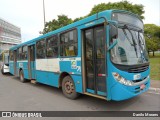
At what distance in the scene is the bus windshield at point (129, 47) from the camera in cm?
466

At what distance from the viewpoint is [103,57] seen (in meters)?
4.89

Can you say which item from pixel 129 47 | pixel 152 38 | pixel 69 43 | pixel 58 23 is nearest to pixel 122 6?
pixel 58 23

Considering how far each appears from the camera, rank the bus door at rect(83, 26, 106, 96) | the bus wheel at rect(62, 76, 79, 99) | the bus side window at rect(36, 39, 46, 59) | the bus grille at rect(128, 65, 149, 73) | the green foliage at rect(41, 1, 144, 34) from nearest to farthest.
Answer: the bus grille at rect(128, 65, 149, 73)
the bus door at rect(83, 26, 106, 96)
the bus wheel at rect(62, 76, 79, 99)
the bus side window at rect(36, 39, 46, 59)
the green foliage at rect(41, 1, 144, 34)

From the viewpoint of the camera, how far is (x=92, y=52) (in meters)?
5.30

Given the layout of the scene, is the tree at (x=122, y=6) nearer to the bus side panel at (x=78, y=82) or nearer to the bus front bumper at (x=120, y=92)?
the bus side panel at (x=78, y=82)

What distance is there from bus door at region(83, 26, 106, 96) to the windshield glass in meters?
0.43

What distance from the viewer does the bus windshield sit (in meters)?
4.66

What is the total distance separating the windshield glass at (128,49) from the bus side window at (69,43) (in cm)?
173

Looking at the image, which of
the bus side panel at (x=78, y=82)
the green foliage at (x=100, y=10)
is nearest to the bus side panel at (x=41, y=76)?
the bus side panel at (x=78, y=82)

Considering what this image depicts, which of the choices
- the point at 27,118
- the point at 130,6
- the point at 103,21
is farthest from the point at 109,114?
Result: the point at 130,6

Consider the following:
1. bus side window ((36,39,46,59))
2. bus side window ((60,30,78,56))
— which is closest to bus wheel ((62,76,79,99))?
bus side window ((60,30,78,56))

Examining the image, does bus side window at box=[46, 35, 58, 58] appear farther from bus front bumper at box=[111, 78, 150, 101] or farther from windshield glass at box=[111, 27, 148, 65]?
bus front bumper at box=[111, 78, 150, 101]

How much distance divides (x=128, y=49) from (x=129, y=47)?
0.09m

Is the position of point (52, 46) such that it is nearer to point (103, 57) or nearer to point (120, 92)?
point (103, 57)
